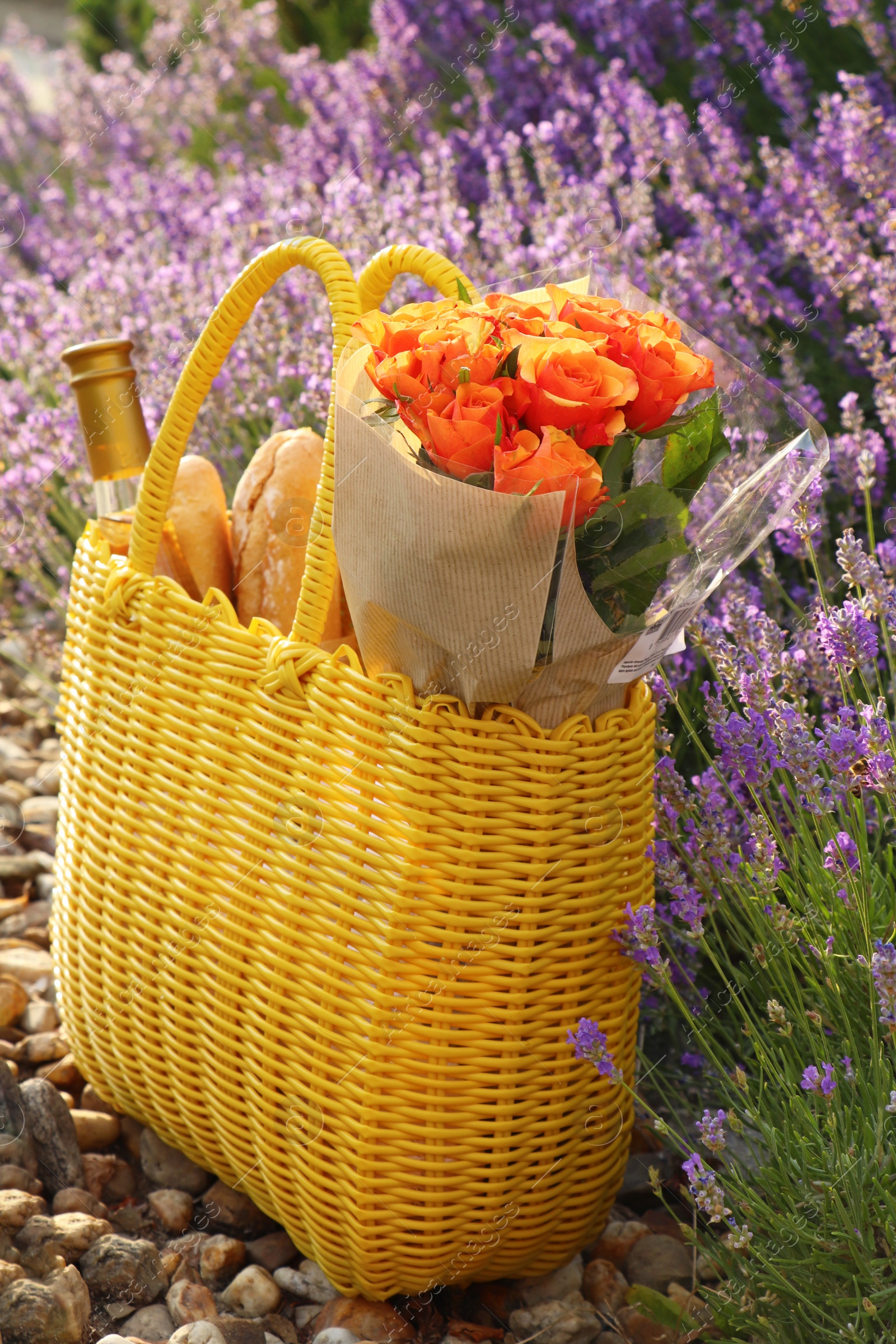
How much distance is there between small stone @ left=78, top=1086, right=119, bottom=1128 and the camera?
1.75 meters

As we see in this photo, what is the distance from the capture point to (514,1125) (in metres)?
1.23

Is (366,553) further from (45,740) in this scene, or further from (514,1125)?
(45,740)

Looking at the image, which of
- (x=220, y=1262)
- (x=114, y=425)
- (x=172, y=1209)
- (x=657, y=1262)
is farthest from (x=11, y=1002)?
(x=657, y=1262)

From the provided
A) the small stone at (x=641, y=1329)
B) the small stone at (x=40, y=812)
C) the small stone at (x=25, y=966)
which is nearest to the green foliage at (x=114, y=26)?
the small stone at (x=40, y=812)

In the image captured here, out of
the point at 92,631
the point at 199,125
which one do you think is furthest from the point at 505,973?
the point at 199,125

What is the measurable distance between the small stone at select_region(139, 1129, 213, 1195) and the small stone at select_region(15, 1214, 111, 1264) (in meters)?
0.16

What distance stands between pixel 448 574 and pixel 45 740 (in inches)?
86.8

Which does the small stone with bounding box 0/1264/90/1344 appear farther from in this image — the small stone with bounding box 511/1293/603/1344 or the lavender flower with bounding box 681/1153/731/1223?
the lavender flower with bounding box 681/1153/731/1223

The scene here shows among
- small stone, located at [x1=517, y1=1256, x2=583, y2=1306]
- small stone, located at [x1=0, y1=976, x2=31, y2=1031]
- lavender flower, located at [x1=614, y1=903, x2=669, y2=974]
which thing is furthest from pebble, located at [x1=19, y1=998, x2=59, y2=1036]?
lavender flower, located at [x1=614, y1=903, x2=669, y2=974]

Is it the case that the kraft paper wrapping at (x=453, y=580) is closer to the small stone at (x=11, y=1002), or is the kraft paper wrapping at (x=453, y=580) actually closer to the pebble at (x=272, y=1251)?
the pebble at (x=272, y=1251)

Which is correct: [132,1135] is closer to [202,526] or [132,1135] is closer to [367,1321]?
[367,1321]

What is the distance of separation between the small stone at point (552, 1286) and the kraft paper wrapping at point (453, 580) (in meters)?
0.77

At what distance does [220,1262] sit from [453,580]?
101cm

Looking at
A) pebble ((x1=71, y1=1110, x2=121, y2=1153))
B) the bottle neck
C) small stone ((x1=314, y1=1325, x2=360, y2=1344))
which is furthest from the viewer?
the bottle neck
